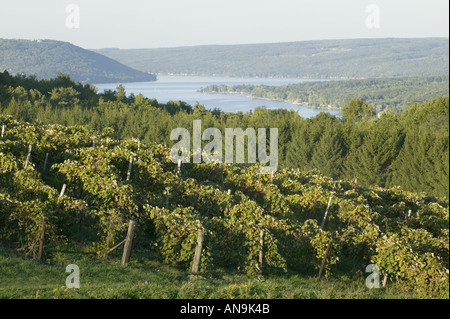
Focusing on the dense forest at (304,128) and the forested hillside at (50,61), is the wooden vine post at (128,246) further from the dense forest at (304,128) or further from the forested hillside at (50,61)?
the forested hillside at (50,61)

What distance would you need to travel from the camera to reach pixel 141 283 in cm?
797

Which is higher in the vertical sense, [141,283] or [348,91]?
[348,91]

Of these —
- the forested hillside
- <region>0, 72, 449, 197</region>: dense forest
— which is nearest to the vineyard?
<region>0, 72, 449, 197</region>: dense forest

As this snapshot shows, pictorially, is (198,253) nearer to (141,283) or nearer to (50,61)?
(141,283)

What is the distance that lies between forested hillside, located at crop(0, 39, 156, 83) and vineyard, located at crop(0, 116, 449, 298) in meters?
47.3

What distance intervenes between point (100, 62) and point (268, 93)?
61.8 m

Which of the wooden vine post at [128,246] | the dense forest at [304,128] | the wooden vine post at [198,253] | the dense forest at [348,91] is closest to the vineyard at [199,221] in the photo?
the wooden vine post at [198,253]

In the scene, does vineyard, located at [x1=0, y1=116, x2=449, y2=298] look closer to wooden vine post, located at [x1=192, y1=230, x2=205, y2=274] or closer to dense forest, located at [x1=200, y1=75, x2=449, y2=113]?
wooden vine post, located at [x1=192, y1=230, x2=205, y2=274]

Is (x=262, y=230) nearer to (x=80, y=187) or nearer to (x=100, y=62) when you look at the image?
(x=80, y=187)

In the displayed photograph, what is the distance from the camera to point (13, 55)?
232 ft

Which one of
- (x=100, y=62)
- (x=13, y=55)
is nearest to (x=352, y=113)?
(x=13, y=55)

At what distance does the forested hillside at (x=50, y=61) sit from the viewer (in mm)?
68062

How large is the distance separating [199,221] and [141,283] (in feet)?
8.16

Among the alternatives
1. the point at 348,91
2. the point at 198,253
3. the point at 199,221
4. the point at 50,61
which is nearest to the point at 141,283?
the point at 198,253
